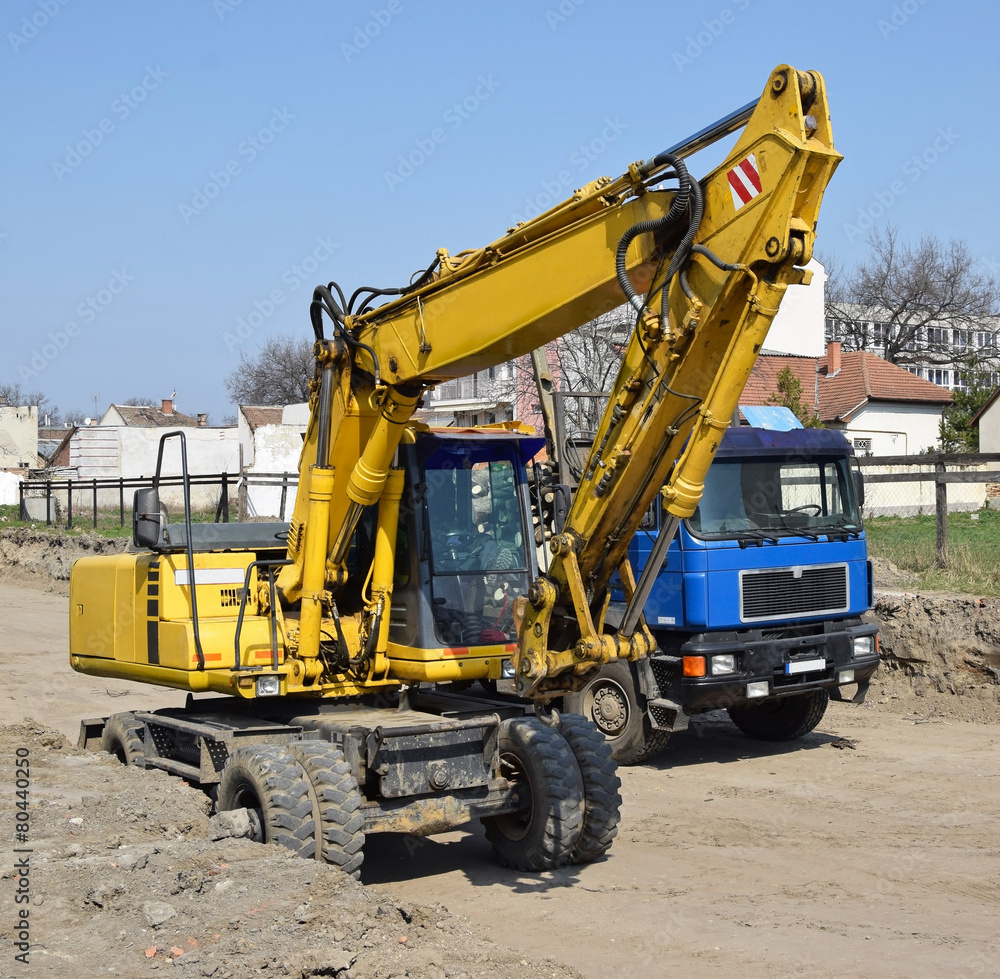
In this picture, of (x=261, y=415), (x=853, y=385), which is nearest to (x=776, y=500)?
(x=853, y=385)

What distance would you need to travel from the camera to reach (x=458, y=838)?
27.8ft

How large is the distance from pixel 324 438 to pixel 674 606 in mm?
4048

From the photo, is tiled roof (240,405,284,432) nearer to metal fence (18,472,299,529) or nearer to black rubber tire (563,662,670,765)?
metal fence (18,472,299,529)

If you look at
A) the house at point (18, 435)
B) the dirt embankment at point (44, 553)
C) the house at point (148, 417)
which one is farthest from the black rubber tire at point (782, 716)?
the house at point (18, 435)

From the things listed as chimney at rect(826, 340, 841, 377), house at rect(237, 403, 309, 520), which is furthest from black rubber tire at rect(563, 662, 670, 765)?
chimney at rect(826, 340, 841, 377)

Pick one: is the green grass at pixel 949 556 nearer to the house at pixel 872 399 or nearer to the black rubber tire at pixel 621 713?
the black rubber tire at pixel 621 713

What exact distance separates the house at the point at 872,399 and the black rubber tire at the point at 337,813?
32.5 metres

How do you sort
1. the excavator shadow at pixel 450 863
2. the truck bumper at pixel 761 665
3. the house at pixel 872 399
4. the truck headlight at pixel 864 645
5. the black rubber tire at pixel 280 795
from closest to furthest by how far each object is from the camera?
Result: the black rubber tire at pixel 280 795 < the excavator shadow at pixel 450 863 < the truck bumper at pixel 761 665 < the truck headlight at pixel 864 645 < the house at pixel 872 399

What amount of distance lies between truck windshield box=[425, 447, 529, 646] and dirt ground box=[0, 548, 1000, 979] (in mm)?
1631

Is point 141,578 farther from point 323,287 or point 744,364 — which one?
point 744,364

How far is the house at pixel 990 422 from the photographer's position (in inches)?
1558

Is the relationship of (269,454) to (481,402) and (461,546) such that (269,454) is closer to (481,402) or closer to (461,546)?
(481,402)

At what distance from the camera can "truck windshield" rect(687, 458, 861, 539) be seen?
1052cm

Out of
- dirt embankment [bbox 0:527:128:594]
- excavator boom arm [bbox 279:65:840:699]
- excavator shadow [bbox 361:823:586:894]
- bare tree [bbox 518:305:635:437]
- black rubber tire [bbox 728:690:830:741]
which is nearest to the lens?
excavator boom arm [bbox 279:65:840:699]
